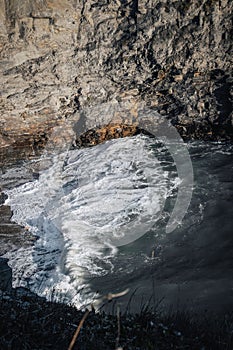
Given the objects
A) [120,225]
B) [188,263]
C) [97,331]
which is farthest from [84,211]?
[97,331]

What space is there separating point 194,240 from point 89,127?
7.62 meters

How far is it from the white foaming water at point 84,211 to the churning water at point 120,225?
0.02 m

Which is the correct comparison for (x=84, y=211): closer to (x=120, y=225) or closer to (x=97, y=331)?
(x=120, y=225)

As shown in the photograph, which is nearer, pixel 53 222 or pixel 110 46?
pixel 53 222

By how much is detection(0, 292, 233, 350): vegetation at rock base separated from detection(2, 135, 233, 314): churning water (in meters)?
0.67

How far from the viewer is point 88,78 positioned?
479 inches

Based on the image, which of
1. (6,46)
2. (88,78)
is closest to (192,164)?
(88,78)

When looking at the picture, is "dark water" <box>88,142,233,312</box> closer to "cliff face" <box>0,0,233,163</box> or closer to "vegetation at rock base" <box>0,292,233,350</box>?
"vegetation at rock base" <box>0,292,233,350</box>

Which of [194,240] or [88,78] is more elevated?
[88,78]

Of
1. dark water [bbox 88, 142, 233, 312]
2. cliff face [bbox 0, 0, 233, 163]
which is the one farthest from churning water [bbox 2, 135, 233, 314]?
cliff face [bbox 0, 0, 233, 163]

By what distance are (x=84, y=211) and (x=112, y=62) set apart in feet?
21.3

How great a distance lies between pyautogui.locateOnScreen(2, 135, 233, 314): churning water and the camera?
17.0 ft

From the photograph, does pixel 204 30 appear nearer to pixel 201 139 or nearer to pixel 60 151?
pixel 201 139

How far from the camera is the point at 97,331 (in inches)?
117
